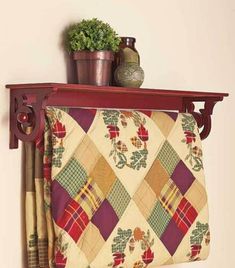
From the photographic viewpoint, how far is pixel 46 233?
1.71 meters

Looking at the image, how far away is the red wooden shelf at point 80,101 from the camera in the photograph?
→ 5.29 feet

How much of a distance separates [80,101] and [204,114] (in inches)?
19.6

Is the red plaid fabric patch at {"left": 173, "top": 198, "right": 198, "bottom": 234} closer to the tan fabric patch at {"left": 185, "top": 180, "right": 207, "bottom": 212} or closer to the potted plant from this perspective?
the tan fabric patch at {"left": 185, "top": 180, "right": 207, "bottom": 212}

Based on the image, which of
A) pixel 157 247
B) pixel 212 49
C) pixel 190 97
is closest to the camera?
pixel 157 247

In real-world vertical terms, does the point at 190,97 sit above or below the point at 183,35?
below

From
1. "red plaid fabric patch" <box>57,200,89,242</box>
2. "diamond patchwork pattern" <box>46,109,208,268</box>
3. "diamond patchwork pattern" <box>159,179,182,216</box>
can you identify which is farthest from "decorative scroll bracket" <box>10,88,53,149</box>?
"diamond patchwork pattern" <box>159,179,182,216</box>

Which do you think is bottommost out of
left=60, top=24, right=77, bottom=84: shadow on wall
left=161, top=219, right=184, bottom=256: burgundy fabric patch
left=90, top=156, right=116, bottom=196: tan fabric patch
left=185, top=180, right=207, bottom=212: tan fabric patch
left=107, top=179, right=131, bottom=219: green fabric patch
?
left=161, top=219, right=184, bottom=256: burgundy fabric patch

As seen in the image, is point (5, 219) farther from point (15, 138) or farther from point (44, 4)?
point (44, 4)

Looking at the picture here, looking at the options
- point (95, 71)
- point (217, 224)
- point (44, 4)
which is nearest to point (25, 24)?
point (44, 4)

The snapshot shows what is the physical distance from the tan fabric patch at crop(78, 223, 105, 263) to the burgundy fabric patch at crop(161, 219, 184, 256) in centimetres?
26

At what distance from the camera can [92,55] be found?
1765 millimetres

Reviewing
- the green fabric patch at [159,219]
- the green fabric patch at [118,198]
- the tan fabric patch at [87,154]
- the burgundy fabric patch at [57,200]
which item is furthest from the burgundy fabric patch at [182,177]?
the burgundy fabric patch at [57,200]

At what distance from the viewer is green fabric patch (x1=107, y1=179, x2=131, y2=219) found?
1799 mm

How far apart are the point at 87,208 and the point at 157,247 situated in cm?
30
